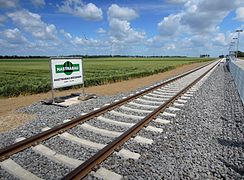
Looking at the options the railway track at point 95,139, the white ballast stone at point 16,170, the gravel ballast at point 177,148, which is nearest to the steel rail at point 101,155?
the railway track at point 95,139

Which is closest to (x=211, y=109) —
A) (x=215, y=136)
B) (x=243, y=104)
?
(x=243, y=104)

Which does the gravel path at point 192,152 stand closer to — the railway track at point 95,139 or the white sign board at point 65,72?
the railway track at point 95,139

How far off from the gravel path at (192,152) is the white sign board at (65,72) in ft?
18.3

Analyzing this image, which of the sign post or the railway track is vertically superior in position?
the sign post

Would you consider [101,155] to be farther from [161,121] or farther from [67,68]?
[67,68]

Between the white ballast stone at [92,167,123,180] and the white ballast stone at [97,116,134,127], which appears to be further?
the white ballast stone at [97,116,134,127]

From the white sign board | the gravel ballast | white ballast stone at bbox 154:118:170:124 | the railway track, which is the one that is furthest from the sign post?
white ballast stone at bbox 154:118:170:124

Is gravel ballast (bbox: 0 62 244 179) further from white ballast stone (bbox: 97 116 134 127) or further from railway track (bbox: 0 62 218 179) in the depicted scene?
white ballast stone (bbox: 97 116 134 127)

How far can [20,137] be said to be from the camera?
5.57 meters

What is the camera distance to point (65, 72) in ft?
34.9

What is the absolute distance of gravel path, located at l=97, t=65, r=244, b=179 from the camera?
4031 millimetres

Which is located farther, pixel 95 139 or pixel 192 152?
pixel 95 139

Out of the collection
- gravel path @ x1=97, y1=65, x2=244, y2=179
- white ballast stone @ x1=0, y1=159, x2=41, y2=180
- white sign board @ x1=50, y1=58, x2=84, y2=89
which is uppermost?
white sign board @ x1=50, y1=58, x2=84, y2=89

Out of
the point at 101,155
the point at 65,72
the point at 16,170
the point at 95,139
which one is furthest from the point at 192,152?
the point at 65,72
